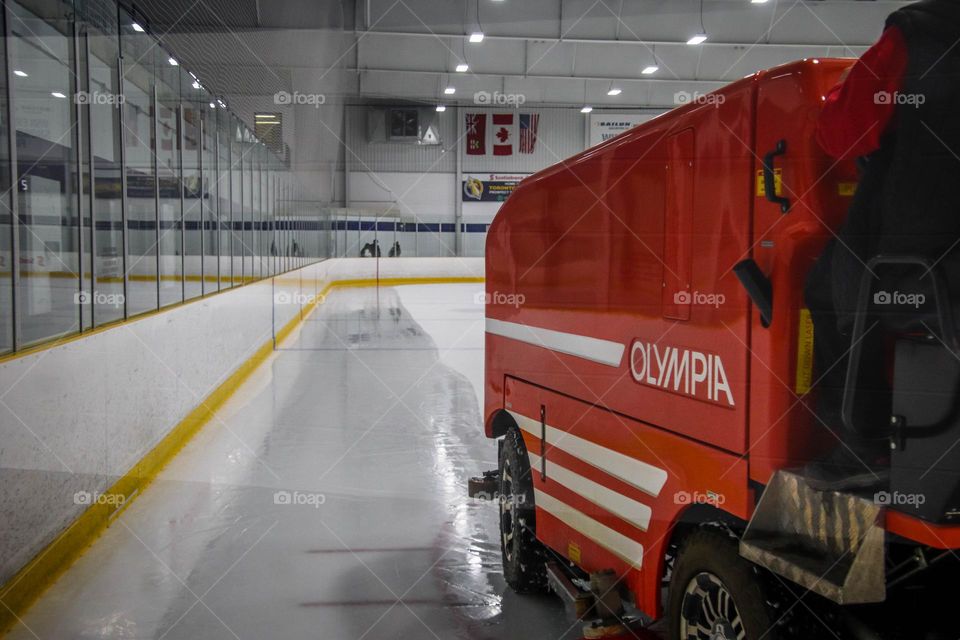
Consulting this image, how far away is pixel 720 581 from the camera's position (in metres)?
2.13

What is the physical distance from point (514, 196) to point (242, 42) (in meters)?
8.02

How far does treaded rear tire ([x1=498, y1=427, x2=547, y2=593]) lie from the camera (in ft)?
11.9

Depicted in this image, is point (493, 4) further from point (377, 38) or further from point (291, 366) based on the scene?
point (291, 366)

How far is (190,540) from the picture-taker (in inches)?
174
